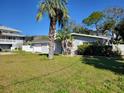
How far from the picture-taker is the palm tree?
26.2 metres

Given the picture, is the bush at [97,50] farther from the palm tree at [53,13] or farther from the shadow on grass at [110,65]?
the shadow on grass at [110,65]

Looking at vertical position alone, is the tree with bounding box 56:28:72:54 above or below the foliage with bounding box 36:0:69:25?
below

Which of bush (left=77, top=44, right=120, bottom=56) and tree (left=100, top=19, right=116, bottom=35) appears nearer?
bush (left=77, top=44, right=120, bottom=56)

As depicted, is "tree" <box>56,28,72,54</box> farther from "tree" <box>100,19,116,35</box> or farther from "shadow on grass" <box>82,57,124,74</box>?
"tree" <box>100,19,116,35</box>

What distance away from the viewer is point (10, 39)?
59.9m

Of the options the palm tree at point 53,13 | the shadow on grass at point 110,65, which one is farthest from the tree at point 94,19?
the shadow on grass at point 110,65

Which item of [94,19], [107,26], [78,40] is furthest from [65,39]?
[94,19]

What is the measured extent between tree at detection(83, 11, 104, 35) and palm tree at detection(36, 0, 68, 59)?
2961 centimetres

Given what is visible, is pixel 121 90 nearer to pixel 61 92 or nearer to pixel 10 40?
pixel 61 92

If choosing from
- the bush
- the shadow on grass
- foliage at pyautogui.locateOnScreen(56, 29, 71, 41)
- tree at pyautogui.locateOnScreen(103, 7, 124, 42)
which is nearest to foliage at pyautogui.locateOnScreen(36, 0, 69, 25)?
the shadow on grass

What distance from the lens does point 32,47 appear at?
58.2 metres

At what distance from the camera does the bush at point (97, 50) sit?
118ft

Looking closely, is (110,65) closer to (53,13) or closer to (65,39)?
(53,13)

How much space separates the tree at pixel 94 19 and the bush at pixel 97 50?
21372 mm
